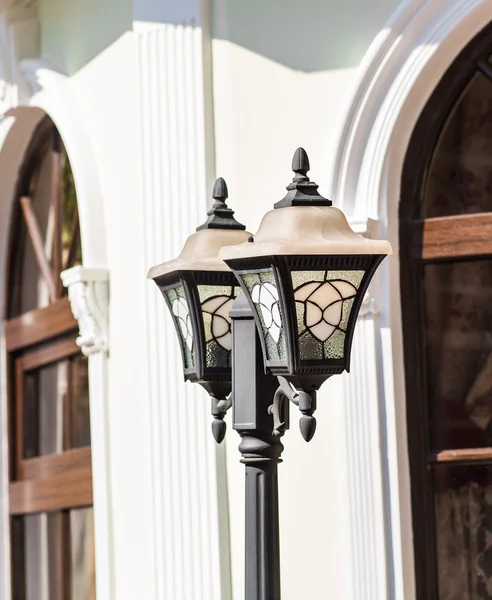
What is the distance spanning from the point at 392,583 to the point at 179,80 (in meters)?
2.14

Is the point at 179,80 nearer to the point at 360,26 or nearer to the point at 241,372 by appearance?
the point at 360,26

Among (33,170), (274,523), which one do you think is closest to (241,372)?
(274,523)

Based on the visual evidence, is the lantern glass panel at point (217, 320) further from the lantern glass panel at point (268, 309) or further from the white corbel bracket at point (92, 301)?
the white corbel bracket at point (92, 301)

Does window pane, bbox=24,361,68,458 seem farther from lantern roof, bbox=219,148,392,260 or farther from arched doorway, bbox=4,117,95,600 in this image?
lantern roof, bbox=219,148,392,260

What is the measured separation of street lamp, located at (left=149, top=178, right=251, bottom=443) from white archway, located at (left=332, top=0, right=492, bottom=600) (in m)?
1.25

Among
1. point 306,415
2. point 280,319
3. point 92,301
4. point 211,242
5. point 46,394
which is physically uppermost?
point 92,301

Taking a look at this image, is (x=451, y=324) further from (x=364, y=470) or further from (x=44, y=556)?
(x=44, y=556)

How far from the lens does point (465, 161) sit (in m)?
4.62

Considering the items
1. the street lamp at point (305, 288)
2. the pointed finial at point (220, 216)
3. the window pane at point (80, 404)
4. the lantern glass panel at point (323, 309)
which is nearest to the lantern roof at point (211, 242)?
the pointed finial at point (220, 216)

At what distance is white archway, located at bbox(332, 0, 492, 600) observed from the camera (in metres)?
4.48

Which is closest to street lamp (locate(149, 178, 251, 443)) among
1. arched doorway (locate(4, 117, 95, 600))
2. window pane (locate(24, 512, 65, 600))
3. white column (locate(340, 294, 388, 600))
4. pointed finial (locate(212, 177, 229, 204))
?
pointed finial (locate(212, 177, 229, 204))

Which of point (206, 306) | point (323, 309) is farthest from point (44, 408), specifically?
point (323, 309)

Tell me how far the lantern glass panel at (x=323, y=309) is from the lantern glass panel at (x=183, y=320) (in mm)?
521

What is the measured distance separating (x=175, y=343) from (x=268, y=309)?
2091 millimetres
